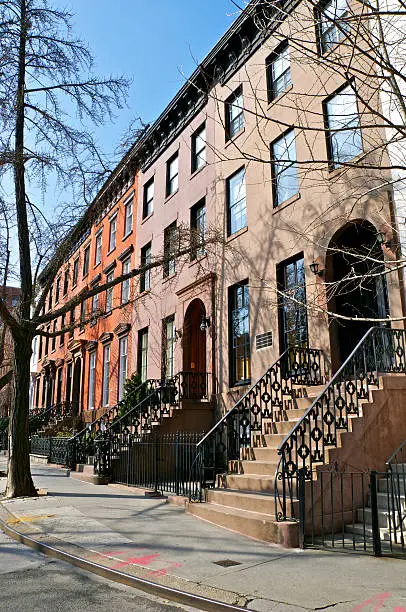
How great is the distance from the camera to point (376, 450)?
8.56 metres

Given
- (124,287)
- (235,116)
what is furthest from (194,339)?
(235,116)

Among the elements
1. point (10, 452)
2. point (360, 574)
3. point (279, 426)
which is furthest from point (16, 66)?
point (360, 574)

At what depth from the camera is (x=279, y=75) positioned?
14555 millimetres

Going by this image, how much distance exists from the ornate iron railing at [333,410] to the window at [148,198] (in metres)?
14.3

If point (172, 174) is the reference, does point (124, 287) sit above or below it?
below

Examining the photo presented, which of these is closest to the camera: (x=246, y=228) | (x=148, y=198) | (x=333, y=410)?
(x=333, y=410)

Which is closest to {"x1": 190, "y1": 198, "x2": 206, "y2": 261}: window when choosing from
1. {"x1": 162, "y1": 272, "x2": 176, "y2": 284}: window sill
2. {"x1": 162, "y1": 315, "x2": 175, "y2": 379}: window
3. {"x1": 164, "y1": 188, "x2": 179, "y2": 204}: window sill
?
{"x1": 162, "y1": 272, "x2": 176, "y2": 284}: window sill

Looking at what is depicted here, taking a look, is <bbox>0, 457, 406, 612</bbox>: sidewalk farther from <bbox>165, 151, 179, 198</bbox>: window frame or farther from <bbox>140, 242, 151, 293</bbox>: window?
<bbox>165, 151, 179, 198</bbox>: window frame

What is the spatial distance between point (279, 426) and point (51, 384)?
87.7 feet

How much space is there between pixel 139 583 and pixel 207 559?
1118 millimetres

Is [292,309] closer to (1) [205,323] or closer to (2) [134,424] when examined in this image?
(1) [205,323]

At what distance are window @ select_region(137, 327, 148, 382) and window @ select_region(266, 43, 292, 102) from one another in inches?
393

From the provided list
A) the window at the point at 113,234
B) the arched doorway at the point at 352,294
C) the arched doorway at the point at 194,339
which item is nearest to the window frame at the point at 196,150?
the arched doorway at the point at 194,339

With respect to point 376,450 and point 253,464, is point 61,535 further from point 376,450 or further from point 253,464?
point 376,450
